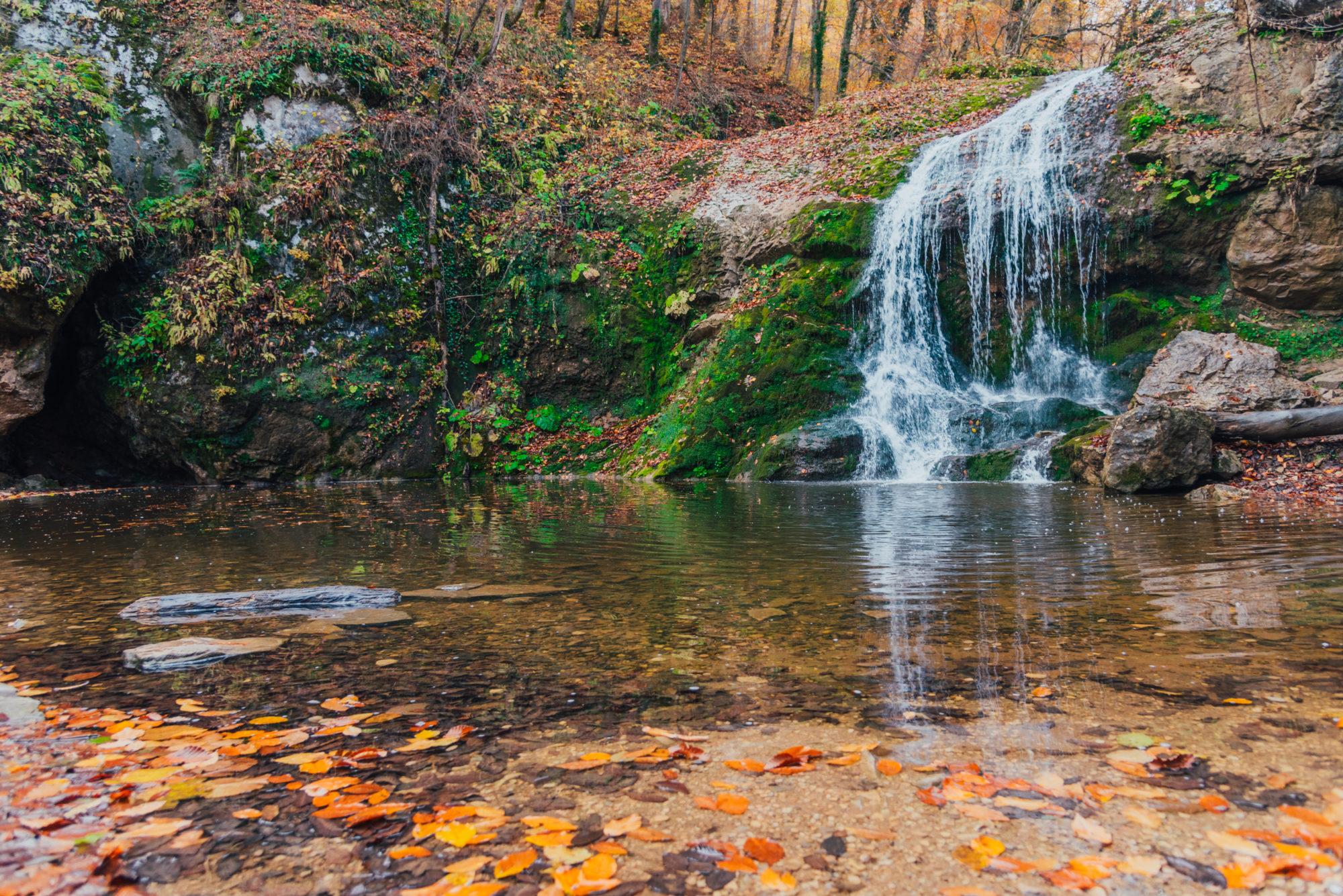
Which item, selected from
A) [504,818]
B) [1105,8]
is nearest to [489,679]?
[504,818]

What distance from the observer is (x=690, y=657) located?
9.49 ft

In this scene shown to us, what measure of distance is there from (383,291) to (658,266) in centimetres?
562

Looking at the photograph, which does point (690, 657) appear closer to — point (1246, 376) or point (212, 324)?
point (1246, 376)

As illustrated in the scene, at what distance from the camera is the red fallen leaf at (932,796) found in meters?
1.72

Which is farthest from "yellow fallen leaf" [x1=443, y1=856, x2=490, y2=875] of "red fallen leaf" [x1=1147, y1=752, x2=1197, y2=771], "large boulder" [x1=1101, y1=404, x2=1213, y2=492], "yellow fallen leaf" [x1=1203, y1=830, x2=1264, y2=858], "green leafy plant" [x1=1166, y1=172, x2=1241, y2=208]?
"green leafy plant" [x1=1166, y1=172, x2=1241, y2=208]

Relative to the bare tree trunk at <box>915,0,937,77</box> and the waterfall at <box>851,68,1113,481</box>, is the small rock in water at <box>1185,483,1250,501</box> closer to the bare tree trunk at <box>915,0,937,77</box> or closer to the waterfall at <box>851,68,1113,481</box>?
the waterfall at <box>851,68,1113,481</box>

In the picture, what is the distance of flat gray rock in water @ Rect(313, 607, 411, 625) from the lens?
3469mm

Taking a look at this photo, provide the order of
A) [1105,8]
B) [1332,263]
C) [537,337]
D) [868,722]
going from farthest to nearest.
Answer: [1105,8] → [537,337] → [1332,263] → [868,722]

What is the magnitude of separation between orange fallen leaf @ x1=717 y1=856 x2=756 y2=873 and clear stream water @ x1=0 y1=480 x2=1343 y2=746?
742mm

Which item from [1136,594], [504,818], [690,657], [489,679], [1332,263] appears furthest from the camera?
[1332,263]

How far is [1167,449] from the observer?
831 cm

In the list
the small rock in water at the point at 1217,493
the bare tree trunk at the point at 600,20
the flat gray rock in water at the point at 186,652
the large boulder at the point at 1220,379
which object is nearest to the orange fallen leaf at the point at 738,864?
the flat gray rock in water at the point at 186,652

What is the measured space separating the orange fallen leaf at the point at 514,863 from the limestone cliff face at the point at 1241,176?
47.3ft

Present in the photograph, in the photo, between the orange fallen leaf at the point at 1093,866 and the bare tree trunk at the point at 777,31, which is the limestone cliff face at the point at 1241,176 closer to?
the orange fallen leaf at the point at 1093,866
